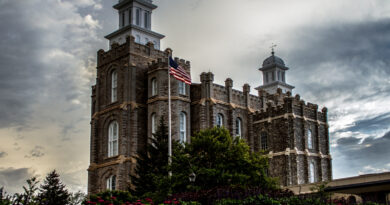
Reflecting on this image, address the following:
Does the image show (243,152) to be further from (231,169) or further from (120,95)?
(120,95)

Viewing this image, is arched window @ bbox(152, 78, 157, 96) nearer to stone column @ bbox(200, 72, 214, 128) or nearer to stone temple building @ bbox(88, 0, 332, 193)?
stone temple building @ bbox(88, 0, 332, 193)

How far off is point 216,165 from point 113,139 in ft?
59.5

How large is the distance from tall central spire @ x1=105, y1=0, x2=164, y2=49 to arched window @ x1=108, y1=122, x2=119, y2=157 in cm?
1532

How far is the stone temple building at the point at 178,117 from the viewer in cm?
4562

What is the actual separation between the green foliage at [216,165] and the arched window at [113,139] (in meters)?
15.4

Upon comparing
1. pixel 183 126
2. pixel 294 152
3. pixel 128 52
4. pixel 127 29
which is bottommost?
pixel 294 152

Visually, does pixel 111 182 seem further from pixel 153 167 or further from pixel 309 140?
pixel 309 140

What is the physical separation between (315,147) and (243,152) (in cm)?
2144

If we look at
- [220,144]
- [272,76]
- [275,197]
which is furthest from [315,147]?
[272,76]

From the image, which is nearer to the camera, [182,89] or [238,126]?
[182,89]

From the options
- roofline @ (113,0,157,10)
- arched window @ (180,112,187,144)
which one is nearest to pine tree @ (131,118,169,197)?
arched window @ (180,112,187,144)

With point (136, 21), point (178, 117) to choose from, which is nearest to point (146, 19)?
point (136, 21)

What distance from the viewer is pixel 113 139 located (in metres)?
47.2

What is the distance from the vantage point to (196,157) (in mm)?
31469
